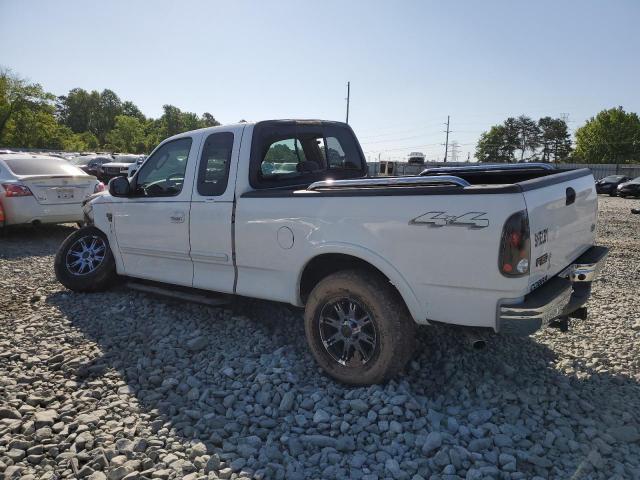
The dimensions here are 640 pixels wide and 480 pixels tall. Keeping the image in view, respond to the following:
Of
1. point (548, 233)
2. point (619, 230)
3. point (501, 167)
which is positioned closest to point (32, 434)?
point (548, 233)

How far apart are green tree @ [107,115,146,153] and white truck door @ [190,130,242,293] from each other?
3690 inches

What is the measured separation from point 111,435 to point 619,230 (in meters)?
12.8

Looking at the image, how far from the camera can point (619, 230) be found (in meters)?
12.2

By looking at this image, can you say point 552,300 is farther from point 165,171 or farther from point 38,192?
point 38,192

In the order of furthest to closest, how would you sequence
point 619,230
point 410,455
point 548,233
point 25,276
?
point 619,230 → point 25,276 → point 548,233 → point 410,455

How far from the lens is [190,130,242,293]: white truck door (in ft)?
14.2

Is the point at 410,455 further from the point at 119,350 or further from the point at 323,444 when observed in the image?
the point at 119,350

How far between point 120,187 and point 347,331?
302 cm

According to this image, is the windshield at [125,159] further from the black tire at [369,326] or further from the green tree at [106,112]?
the green tree at [106,112]

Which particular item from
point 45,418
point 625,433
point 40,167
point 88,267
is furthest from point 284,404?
point 40,167

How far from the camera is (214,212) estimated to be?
14.4 ft

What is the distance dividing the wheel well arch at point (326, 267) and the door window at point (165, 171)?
5.52 feet

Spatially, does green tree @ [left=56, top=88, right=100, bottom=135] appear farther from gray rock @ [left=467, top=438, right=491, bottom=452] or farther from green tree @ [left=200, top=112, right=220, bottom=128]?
A: gray rock @ [left=467, top=438, right=491, bottom=452]

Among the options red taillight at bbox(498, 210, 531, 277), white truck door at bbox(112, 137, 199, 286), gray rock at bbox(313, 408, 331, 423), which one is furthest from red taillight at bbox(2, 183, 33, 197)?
red taillight at bbox(498, 210, 531, 277)
